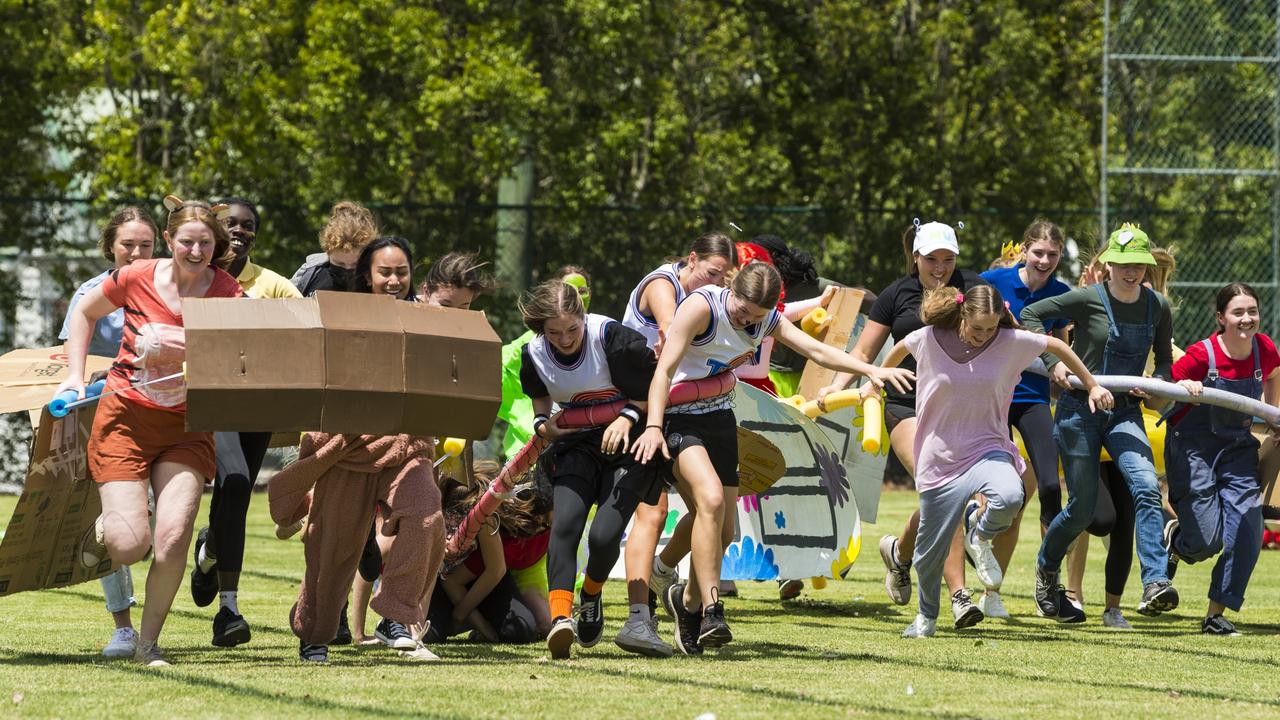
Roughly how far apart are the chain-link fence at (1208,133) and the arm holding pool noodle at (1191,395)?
967cm

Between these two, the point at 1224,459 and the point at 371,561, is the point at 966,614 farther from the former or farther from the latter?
the point at 371,561

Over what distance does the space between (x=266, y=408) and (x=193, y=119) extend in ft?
50.3

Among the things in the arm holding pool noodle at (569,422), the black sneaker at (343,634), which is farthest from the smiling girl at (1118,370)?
the black sneaker at (343,634)

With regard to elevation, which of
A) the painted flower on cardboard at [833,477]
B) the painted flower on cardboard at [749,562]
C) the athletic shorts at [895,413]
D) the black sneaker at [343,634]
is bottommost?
the black sneaker at [343,634]

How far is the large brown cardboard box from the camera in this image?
244 inches

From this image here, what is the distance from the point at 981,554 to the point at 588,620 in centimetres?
215

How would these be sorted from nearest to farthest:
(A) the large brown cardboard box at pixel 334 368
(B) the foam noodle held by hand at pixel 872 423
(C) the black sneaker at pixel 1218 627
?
(A) the large brown cardboard box at pixel 334 368 < (B) the foam noodle held by hand at pixel 872 423 < (C) the black sneaker at pixel 1218 627

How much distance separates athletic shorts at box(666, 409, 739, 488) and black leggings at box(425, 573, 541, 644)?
3.75 ft

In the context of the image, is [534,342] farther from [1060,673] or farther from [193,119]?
[193,119]

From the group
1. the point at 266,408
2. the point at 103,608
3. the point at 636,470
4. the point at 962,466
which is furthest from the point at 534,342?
the point at 103,608

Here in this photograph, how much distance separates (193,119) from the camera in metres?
20.9

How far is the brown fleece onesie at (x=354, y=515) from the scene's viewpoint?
263 inches

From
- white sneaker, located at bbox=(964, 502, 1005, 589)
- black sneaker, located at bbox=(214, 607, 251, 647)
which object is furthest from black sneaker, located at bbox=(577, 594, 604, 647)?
white sneaker, located at bbox=(964, 502, 1005, 589)

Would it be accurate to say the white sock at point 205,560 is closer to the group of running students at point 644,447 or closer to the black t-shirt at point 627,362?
the group of running students at point 644,447
